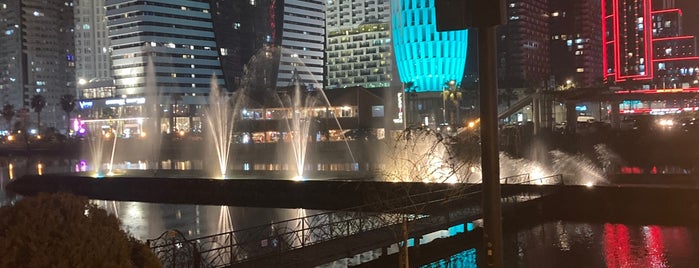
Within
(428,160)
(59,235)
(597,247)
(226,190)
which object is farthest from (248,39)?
(59,235)

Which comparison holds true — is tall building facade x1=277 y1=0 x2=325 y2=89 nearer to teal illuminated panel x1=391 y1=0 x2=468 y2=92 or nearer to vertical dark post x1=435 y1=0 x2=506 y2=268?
teal illuminated panel x1=391 y1=0 x2=468 y2=92

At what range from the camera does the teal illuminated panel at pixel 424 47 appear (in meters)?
119

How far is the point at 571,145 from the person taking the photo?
194ft

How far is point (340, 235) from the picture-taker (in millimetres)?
17688

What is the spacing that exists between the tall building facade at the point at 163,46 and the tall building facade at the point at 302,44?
29386mm

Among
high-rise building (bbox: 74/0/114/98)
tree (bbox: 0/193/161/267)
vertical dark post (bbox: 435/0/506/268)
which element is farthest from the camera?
high-rise building (bbox: 74/0/114/98)

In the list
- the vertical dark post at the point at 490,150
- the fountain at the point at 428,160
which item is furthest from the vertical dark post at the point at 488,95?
the fountain at the point at 428,160

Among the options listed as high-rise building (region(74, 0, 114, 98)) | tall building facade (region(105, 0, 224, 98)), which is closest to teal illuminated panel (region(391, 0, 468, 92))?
tall building facade (region(105, 0, 224, 98))

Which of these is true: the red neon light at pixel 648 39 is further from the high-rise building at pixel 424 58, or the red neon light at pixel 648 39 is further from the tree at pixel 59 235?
the tree at pixel 59 235

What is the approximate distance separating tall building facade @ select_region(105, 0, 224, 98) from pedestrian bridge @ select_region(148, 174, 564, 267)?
13348 centimetres

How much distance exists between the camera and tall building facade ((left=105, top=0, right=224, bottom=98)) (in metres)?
150

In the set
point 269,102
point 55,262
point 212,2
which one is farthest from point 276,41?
point 55,262

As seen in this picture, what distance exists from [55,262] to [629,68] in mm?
130180

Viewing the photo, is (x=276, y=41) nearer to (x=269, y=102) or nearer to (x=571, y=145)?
(x=269, y=102)
